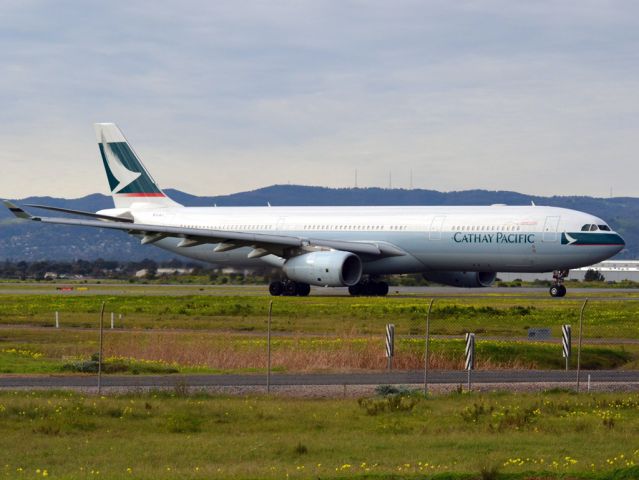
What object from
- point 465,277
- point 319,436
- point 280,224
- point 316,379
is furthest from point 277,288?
point 319,436

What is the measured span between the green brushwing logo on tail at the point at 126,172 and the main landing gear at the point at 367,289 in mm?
17361

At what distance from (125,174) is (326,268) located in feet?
74.2

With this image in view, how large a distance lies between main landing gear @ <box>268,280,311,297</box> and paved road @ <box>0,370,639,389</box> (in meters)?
34.9

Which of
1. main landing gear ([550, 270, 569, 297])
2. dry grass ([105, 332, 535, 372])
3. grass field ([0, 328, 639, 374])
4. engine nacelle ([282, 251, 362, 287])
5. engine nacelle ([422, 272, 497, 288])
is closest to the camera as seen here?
grass field ([0, 328, 639, 374])

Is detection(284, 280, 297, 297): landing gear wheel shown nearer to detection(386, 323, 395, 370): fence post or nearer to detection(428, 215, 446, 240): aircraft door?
detection(428, 215, 446, 240): aircraft door

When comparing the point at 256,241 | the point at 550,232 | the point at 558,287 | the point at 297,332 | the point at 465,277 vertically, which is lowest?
the point at 297,332

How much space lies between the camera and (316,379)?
104ft

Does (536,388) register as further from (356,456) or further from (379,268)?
(379,268)

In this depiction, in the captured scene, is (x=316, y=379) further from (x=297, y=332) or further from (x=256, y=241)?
(x=256, y=241)

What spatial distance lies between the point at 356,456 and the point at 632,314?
37711mm

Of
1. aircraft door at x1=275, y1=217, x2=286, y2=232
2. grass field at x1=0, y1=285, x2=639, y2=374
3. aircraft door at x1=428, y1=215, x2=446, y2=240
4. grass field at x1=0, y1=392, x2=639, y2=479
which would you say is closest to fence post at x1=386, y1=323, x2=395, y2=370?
grass field at x1=0, y1=285, x2=639, y2=374

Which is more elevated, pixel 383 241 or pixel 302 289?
pixel 383 241

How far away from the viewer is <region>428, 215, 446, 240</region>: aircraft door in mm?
65375

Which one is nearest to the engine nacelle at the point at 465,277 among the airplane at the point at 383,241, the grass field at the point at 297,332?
the airplane at the point at 383,241
